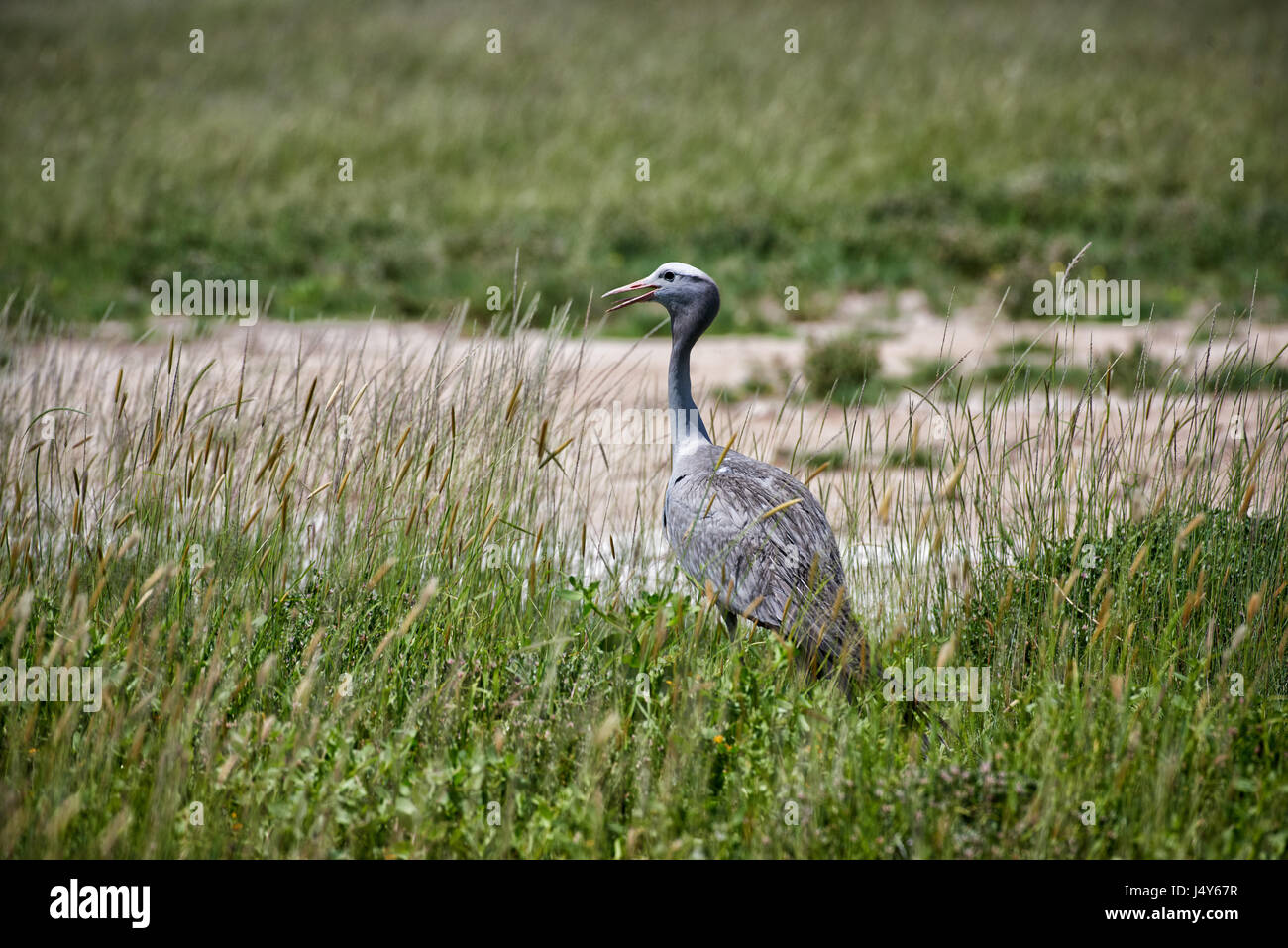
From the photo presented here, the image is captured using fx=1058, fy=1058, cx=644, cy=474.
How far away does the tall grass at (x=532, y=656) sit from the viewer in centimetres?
270

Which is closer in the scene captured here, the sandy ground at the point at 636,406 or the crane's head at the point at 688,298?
the sandy ground at the point at 636,406

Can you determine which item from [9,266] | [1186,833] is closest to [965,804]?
[1186,833]

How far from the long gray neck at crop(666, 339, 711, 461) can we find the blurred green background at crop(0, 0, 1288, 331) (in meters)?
4.66

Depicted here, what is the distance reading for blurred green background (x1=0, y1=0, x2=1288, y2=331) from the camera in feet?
41.2

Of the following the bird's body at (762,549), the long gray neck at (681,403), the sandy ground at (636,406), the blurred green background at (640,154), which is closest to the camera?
the bird's body at (762,549)

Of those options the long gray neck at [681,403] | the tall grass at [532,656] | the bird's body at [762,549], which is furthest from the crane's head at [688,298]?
the tall grass at [532,656]

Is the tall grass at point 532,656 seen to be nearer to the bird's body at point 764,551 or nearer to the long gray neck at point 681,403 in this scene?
the bird's body at point 764,551

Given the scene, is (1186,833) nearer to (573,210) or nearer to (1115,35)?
(573,210)

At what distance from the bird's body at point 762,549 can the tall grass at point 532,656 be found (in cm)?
13

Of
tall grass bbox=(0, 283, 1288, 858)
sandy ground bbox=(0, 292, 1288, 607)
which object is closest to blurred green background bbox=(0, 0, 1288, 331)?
sandy ground bbox=(0, 292, 1288, 607)

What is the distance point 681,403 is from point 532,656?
146cm

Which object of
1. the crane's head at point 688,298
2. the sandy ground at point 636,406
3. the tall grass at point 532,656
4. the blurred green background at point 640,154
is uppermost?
the blurred green background at point 640,154

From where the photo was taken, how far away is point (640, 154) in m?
17.7

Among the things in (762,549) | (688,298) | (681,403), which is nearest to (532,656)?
(762,549)
